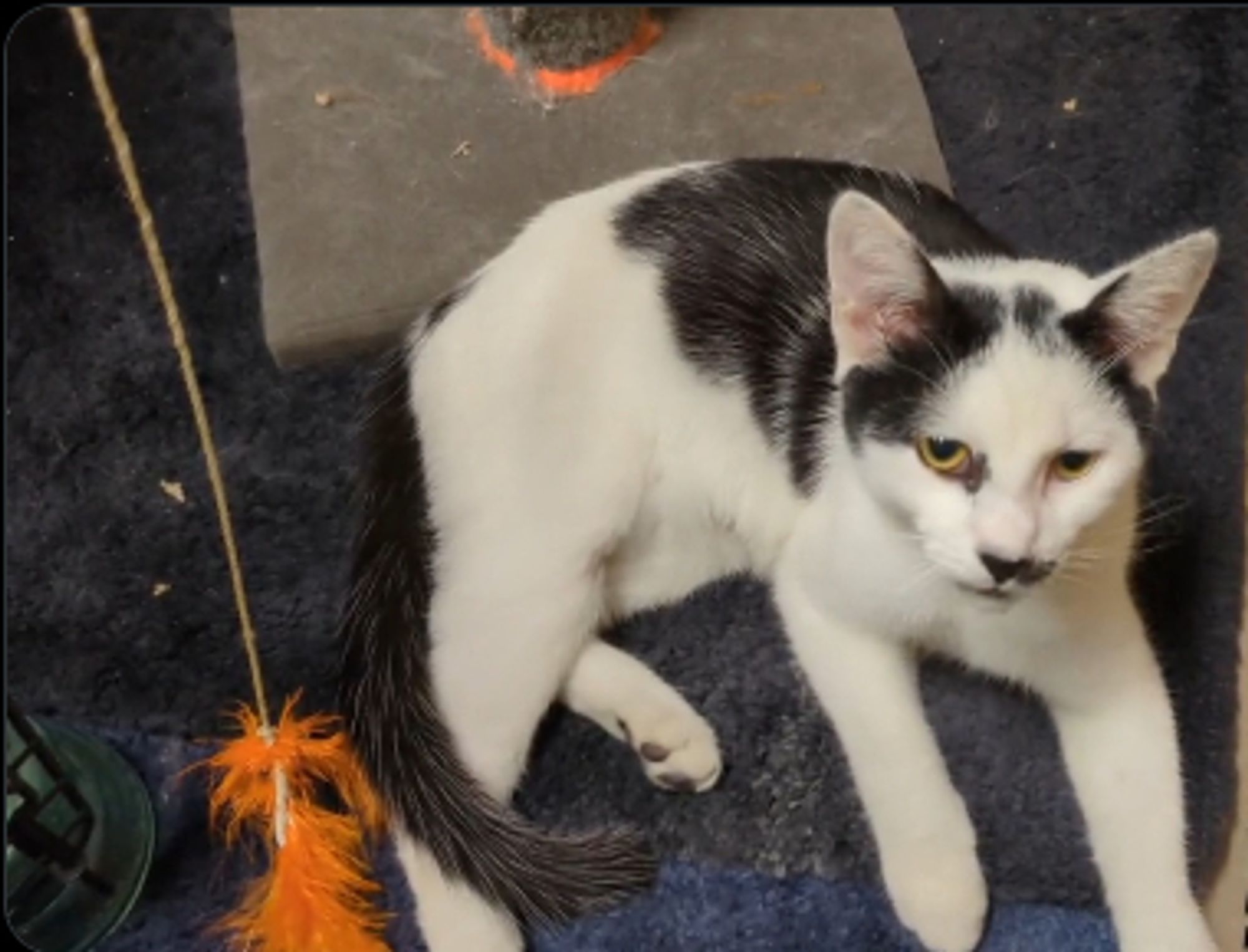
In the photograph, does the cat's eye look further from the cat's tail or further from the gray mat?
the gray mat

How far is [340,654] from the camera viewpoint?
1.62 metres

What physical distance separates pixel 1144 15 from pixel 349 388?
1.13m

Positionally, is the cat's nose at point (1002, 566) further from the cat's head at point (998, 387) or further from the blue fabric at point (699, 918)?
the blue fabric at point (699, 918)

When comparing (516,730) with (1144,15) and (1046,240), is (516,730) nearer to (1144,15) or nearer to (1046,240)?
(1046,240)

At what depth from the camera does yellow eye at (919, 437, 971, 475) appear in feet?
3.97

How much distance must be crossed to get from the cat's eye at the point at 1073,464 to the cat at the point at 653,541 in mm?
152

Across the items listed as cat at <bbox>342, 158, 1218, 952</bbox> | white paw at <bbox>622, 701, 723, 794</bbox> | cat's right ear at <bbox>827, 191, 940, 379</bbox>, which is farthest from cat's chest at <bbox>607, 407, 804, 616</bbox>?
cat's right ear at <bbox>827, 191, 940, 379</bbox>

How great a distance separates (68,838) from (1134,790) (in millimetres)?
982

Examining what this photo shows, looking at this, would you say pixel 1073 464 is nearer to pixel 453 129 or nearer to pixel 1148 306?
pixel 1148 306

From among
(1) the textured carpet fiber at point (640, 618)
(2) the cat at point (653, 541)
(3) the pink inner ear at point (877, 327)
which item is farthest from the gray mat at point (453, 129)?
(3) the pink inner ear at point (877, 327)

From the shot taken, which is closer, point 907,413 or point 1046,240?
point 907,413

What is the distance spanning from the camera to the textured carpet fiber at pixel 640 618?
1578 millimetres

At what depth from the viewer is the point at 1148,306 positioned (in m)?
1.20

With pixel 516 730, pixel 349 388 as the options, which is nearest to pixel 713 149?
pixel 349 388
